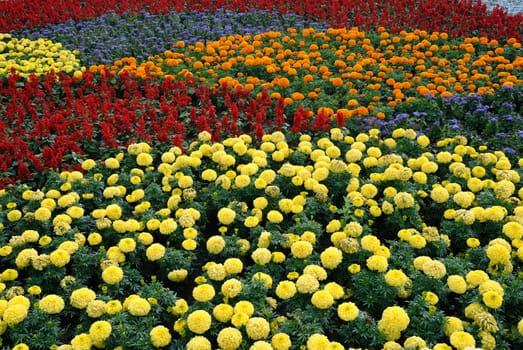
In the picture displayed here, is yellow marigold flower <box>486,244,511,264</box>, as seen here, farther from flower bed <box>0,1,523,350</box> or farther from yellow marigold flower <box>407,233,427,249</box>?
yellow marigold flower <box>407,233,427,249</box>

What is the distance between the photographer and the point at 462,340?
3160 millimetres

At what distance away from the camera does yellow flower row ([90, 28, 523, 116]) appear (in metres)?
7.65

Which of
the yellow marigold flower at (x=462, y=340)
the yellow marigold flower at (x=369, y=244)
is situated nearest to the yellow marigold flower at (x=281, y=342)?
the yellow marigold flower at (x=462, y=340)

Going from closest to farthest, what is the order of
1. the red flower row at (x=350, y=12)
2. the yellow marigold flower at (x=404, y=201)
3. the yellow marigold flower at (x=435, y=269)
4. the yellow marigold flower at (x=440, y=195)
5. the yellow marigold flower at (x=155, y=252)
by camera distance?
the yellow marigold flower at (x=435, y=269) → the yellow marigold flower at (x=155, y=252) → the yellow marigold flower at (x=404, y=201) → the yellow marigold flower at (x=440, y=195) → the red flower row at (x=350, y=12)

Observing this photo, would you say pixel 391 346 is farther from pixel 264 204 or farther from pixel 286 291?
pixel 264 204

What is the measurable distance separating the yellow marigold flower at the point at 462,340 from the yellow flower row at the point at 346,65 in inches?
158

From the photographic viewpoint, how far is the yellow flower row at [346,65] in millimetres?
7648

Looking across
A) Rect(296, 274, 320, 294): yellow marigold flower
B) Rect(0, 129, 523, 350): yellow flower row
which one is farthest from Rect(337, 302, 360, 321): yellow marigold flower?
Rect(296, 274, 320, 294): yellow marigold flower

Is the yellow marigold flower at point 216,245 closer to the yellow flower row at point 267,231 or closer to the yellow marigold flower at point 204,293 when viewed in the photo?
the yellow flower row at point 267,231

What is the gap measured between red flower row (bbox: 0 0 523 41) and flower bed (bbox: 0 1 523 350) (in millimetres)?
1694

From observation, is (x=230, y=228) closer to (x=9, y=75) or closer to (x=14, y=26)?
(x=9, y=75)

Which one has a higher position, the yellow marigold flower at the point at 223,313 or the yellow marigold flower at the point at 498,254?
the yellow marigold flower at the point at 498,254

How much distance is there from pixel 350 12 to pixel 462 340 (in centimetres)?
923

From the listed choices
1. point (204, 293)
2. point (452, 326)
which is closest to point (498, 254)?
point (452, 326)
